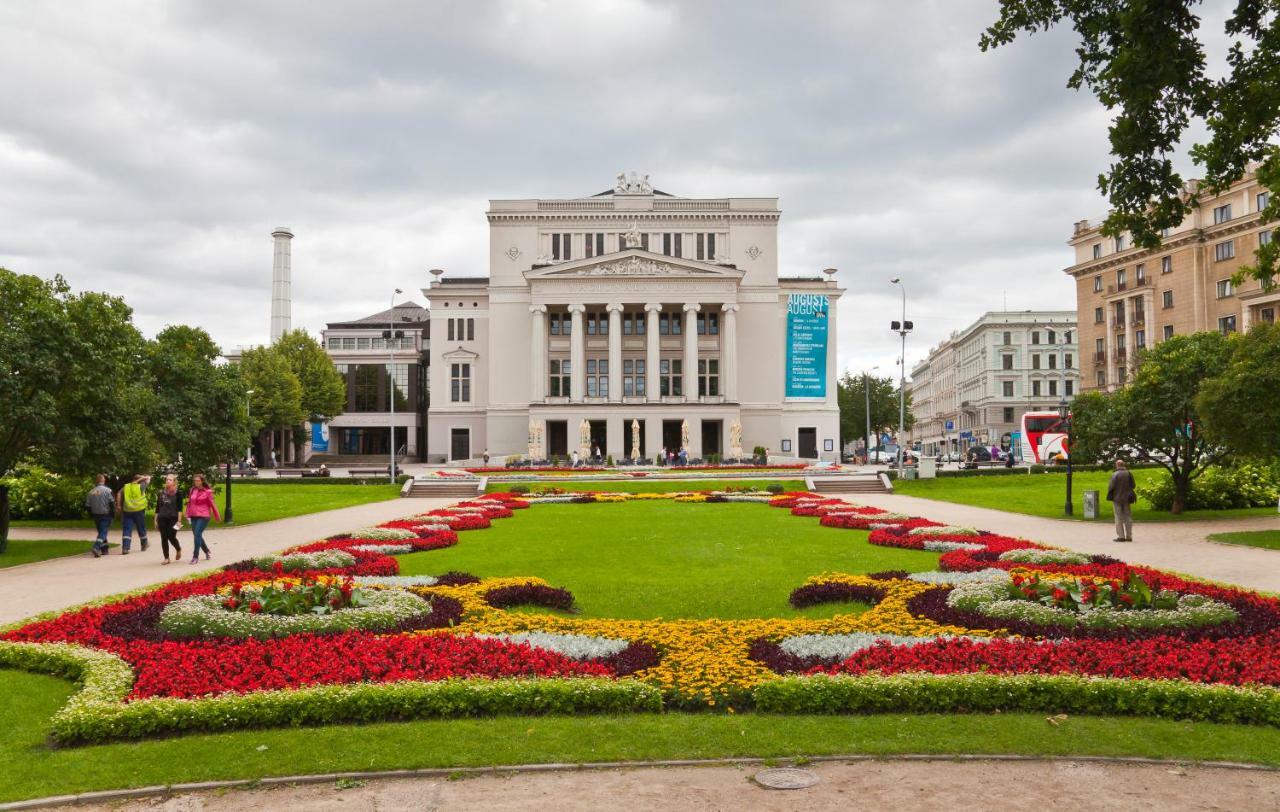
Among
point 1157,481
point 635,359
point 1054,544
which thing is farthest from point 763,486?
point 635,359

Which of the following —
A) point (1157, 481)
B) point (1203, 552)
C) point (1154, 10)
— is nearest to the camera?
point (1154, 10)

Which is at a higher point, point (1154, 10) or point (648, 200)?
point (648, 200)

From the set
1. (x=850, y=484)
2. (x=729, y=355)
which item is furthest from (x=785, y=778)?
(x=729, y=355)

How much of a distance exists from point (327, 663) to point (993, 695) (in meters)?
6.76

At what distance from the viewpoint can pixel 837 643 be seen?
9.95m

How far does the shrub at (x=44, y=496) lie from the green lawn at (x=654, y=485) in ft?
63.5

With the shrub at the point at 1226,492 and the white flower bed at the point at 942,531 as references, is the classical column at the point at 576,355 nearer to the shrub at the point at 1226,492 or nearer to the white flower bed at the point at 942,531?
the shrub at the point at 1226,492

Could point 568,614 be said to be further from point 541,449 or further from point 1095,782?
point 541,449

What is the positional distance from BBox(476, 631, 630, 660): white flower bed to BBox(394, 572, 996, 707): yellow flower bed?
0.36 m

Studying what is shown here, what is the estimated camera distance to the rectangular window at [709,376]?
251 ft

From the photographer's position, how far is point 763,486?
46688 mm

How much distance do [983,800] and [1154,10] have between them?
622cm

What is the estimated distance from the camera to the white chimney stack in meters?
101

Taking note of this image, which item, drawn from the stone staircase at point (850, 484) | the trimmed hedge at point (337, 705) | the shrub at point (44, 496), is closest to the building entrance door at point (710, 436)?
the stone staircase at point (850, 484)
